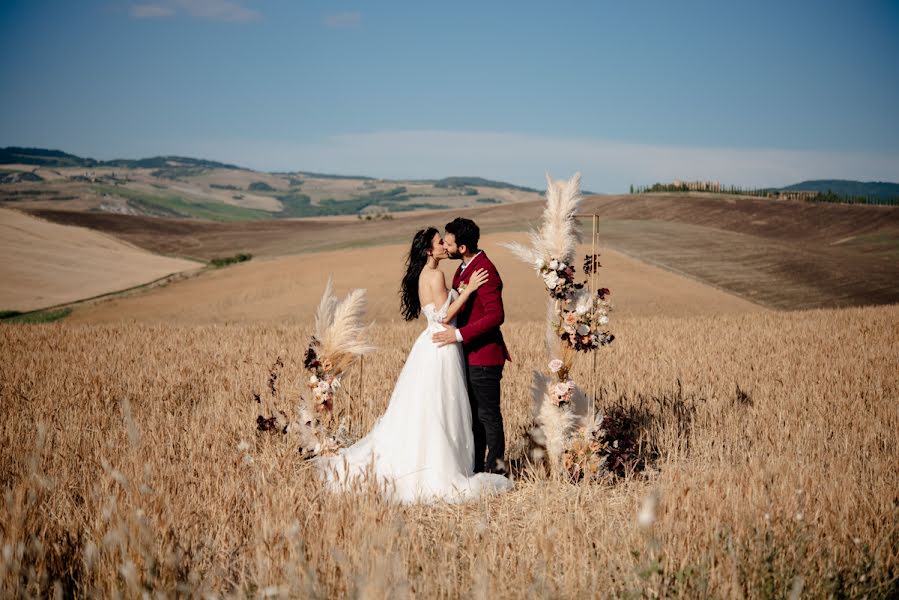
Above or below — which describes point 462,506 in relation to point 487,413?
below

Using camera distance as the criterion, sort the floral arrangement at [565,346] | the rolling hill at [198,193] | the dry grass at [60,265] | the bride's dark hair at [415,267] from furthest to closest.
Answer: the rolling hill at [198,193] < the dry grass at [60,265] < the bride's dark hair at [415,267] < the floral arrangement at [565,346]

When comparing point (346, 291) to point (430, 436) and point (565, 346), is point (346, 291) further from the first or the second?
point (565, 346)

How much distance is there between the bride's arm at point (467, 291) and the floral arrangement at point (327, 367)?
747 millimetres

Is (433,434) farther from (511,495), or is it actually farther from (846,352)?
(846,352)

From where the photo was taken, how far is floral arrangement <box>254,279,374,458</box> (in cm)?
575

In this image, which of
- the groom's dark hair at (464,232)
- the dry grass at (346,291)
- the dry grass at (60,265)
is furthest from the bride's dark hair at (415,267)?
the dry grass at (60,265)

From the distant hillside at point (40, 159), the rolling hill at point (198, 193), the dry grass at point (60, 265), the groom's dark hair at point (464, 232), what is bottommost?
the dry grass at point (60, 265)

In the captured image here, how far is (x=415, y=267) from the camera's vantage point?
6.10m

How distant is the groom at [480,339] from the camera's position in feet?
18.8

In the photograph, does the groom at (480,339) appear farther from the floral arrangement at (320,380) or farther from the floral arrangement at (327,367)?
the floral arrangement at (320,380)

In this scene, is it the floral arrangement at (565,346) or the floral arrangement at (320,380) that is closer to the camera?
the floral arrangement at (565,346)

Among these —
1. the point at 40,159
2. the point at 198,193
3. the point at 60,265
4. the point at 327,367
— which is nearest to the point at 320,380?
the point at 327,367

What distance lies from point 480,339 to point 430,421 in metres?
0.84

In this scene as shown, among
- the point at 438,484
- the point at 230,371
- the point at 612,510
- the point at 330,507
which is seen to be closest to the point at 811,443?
the point at 612,510
